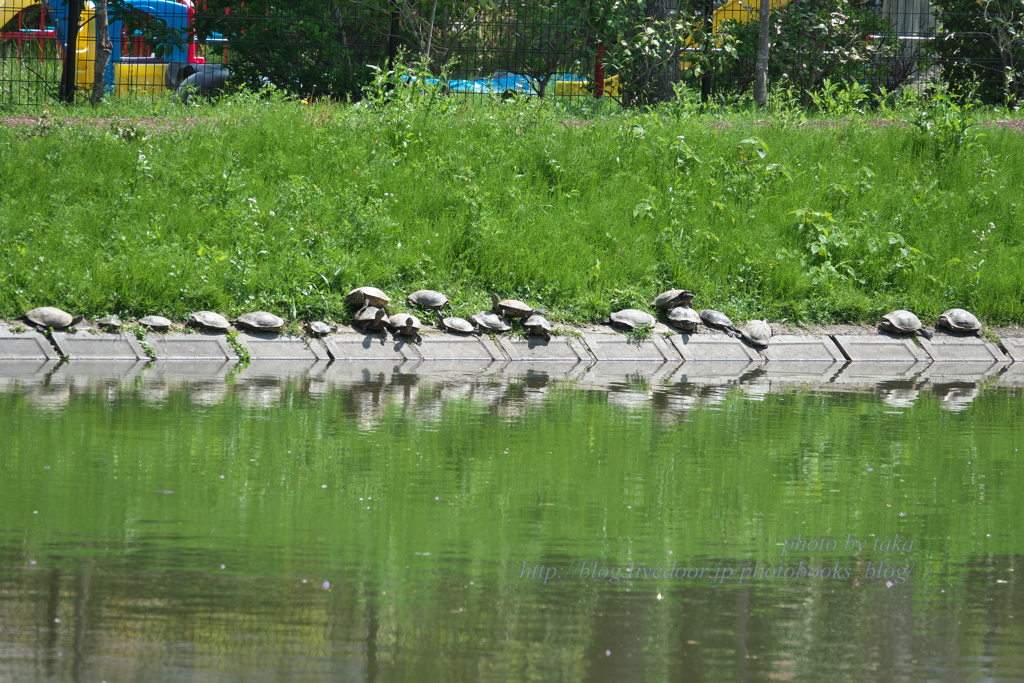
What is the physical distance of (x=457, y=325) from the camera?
1191cm

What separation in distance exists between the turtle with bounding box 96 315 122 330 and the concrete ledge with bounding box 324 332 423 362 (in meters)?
1.83

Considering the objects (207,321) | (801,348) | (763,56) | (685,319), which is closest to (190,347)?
(207,321)

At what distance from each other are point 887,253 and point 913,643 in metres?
10.5

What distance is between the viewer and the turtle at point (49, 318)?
10867mm

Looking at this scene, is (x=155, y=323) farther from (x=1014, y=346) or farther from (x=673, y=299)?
(x=1014, y=346)

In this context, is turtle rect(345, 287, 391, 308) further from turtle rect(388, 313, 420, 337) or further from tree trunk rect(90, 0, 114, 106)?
tree trunk rect(90, 0, 114, 106)

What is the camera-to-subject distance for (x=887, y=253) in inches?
564

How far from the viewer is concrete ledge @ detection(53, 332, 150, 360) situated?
10.7m

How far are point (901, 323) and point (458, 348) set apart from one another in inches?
191

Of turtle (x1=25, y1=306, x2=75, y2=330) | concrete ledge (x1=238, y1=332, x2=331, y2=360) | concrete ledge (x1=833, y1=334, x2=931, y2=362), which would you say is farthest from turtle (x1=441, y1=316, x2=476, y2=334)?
concrete ledge (x1=833, y1=334, x2=931, y2=362)

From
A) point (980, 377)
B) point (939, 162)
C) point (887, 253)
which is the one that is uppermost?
point (939, 162)

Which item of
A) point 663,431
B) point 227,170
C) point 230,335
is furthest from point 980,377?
point 227,170

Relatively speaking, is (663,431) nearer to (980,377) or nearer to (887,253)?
(980,377)

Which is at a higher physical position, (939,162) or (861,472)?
(939,162)
